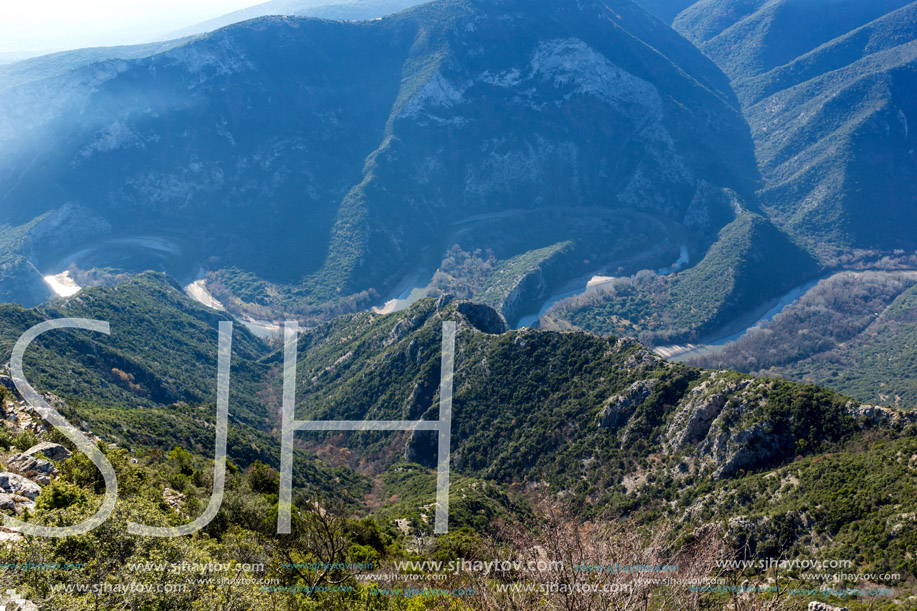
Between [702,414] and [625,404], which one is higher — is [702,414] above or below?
above

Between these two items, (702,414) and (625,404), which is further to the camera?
(625,404)

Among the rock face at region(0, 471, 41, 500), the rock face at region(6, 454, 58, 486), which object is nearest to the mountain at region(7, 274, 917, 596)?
the rock face at region(6, 454, 58, 486)

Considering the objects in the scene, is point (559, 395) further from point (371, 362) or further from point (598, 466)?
point (371, 362)

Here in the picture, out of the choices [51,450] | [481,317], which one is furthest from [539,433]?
[51,450]

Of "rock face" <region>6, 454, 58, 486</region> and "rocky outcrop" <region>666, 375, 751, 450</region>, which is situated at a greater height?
"rock face" <region>6, 454, 58, 486</region>

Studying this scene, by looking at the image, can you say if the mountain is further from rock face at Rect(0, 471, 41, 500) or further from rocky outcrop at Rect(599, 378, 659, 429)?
rock face at Rect(0, 471, 41, 500)

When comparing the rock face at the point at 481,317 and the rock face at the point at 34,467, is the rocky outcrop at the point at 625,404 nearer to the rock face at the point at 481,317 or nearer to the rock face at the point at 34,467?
the rock face at the point at 481,317

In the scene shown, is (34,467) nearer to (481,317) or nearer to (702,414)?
(702,414)

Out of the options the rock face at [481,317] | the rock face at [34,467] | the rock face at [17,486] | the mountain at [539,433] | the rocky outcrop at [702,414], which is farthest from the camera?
the rock face at [481,317]

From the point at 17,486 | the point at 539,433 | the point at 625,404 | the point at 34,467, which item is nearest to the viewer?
the point at 17,486

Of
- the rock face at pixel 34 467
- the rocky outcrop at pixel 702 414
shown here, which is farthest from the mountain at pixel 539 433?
the rock face at pixel 34 467

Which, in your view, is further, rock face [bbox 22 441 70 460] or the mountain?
the mountain
